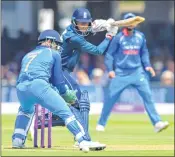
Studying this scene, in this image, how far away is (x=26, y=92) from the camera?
1167 cm

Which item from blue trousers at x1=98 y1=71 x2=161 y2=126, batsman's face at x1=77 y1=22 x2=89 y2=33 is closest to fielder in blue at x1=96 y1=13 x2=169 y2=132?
blue trousers at x1=98 y1=71 x2=161 y2=126

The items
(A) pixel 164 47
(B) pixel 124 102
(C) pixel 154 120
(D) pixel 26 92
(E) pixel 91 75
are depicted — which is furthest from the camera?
(A) pixel 164 47

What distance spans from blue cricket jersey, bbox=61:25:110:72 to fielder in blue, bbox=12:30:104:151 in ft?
2.32

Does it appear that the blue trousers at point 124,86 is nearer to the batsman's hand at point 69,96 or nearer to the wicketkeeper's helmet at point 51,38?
the batsman's hand at point 69,96

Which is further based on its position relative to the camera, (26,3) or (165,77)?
(26,3)

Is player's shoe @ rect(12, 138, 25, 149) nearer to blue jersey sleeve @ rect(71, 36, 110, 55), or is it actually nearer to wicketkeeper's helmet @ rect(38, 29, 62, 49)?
wicketkeeper's helmet @ rect(38, 29, 62, 49)

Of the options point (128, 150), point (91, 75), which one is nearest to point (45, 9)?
point (91, 75)

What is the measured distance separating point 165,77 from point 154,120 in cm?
773

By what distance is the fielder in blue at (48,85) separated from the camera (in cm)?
1159

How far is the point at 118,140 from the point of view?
47.3ft

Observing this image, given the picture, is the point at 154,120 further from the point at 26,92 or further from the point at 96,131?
the point at 26,92

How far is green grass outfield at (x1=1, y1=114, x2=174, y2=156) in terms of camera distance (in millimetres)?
11609

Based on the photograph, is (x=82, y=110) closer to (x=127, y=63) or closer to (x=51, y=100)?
(x=51, y=100)

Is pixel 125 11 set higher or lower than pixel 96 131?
higher
